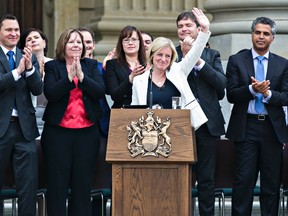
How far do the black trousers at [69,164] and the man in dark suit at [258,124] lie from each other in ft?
4.36

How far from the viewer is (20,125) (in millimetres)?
13961

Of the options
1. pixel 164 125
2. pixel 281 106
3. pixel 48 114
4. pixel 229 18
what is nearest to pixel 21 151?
pixel 48 114

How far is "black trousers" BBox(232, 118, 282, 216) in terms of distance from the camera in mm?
14414

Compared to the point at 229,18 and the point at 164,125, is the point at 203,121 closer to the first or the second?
the point at 164,125

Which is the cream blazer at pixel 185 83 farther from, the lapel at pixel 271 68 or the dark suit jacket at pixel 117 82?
the lapel at pixel 271 68

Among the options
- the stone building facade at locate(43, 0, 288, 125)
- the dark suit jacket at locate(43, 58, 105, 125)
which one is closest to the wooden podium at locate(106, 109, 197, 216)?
the dark suit jacket at locate(43, 58, 105, 125)

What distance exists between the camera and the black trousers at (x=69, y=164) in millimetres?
14148

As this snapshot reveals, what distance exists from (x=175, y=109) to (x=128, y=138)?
1.54 feet

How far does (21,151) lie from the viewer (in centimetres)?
1398

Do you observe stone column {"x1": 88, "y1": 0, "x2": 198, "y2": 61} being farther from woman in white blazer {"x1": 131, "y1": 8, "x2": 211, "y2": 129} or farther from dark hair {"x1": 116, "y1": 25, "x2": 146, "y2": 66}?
woman in white blazer {"x1": 131, "y1": 8, "x2": 211, "y2": 129}

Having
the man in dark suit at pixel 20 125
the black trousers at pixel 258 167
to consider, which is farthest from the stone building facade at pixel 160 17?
the man in dark suit at pixel 20 125

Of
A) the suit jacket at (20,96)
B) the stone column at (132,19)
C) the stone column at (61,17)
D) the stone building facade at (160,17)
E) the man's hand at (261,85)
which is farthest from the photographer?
the stone column at (61,17)

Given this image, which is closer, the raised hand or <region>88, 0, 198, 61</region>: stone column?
the raised hand

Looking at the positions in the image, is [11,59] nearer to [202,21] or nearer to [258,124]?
[202,21]
